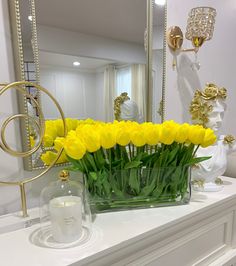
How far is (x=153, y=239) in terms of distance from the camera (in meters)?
0.67

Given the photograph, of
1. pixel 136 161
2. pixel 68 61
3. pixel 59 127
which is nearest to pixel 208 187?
pixel 136 161

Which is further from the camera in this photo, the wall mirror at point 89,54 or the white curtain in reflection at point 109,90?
the white curtain in reflection at point 109,90

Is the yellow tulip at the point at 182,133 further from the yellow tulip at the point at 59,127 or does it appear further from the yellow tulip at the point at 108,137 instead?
the yellow tulip at the point at 59,127

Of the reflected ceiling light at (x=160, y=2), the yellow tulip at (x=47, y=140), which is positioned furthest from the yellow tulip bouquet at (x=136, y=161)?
the reflected ceiling light at (x=160, y=2)

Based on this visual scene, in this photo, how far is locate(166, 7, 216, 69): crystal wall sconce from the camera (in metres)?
1.08

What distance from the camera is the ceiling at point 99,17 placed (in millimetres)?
782

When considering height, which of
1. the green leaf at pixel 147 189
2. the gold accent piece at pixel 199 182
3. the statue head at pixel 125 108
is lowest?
the gold accent piece at pixel 199 182

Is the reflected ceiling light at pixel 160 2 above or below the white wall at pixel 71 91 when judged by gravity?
above

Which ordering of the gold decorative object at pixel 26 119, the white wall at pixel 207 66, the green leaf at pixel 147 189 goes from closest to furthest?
the gold decorative object at pixel 26 119
the green leaf at pixel 147 189
the white wall at pixel 207 66

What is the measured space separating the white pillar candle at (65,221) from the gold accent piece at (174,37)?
91 cm

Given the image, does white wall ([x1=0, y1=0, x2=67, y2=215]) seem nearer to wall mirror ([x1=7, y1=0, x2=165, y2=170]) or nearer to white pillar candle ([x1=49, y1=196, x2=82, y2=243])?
wall mirror ([x1=7, y1=0, x2=165, y2=170])

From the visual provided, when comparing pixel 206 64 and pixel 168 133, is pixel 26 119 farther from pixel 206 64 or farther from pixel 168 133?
pixel 206 64

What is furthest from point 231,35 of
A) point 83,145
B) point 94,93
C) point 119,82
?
point 83,145

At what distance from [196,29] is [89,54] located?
0.55m
